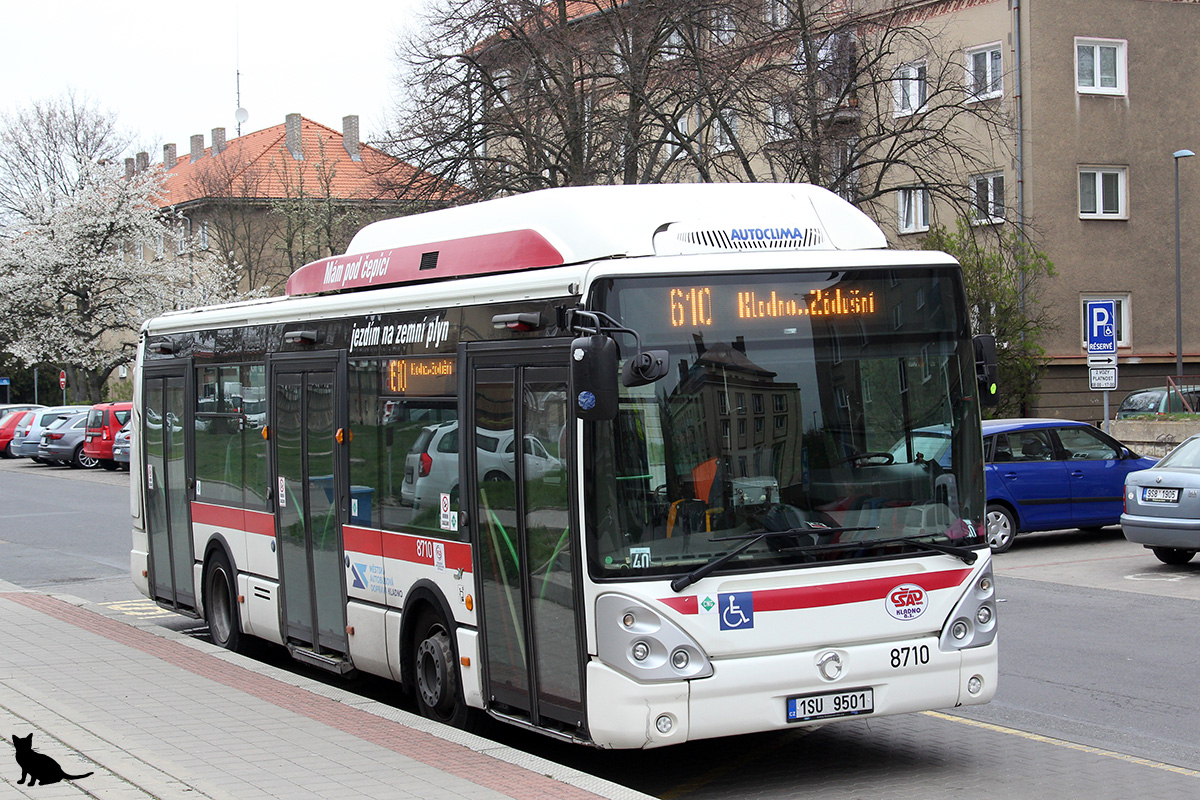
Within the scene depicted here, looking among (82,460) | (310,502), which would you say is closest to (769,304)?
(310,502)

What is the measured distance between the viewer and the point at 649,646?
6.70m

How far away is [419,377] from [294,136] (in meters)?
68.1

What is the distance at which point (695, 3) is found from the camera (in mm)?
27938

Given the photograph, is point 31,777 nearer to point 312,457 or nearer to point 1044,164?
point 312,457

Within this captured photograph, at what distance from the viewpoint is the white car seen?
739cm

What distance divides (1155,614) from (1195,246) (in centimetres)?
2831

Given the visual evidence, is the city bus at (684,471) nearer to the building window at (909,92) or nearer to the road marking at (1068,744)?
the road marking at (1068,744)

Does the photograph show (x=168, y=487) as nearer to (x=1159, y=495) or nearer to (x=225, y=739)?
(x=225, y=739)

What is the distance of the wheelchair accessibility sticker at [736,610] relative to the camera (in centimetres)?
679

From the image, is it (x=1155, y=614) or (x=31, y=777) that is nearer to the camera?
(x=31, y=777)

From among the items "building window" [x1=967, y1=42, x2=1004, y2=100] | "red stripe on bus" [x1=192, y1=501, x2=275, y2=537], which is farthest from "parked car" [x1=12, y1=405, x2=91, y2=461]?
"red stripe on bus" [x1=192, y1=501, x2=275, y2=537]

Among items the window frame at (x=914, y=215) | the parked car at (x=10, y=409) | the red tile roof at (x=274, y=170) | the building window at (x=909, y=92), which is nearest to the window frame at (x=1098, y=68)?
the building window at (x=909, y=92)

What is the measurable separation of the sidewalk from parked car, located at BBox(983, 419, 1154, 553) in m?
10.7

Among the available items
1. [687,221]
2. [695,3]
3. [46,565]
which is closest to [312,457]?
→ [687,221]
